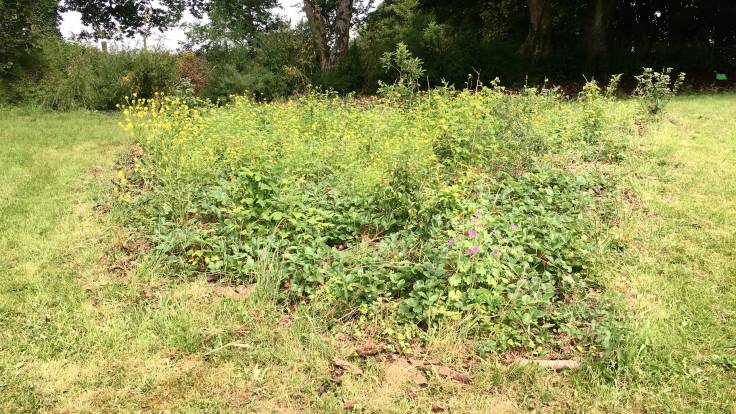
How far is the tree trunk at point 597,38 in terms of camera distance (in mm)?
13750

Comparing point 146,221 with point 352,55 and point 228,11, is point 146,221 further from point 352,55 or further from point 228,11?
point 228,11

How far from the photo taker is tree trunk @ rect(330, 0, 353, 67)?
1466 centimetres

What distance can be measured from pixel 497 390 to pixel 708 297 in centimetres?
178

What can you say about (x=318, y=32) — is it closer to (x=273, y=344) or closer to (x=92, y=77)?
(x=92, y=77)

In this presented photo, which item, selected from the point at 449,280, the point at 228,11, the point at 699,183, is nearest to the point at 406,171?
the point at 449,280

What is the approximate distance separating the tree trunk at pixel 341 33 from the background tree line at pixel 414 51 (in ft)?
0.10

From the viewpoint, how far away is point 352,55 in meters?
15.1

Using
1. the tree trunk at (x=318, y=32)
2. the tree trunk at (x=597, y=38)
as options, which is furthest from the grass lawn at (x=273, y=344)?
the tree trunk at (x=318, y=32)

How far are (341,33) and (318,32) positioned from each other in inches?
28.0

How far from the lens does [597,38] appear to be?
13930 millimetres

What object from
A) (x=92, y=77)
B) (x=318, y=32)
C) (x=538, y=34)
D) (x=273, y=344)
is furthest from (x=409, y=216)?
(x=538, y=34)

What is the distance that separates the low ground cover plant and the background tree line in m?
7.57

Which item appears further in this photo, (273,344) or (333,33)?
(333,33)

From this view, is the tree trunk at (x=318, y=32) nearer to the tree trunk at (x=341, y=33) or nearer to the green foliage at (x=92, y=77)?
the tree trunk at (x=341, y=33)
